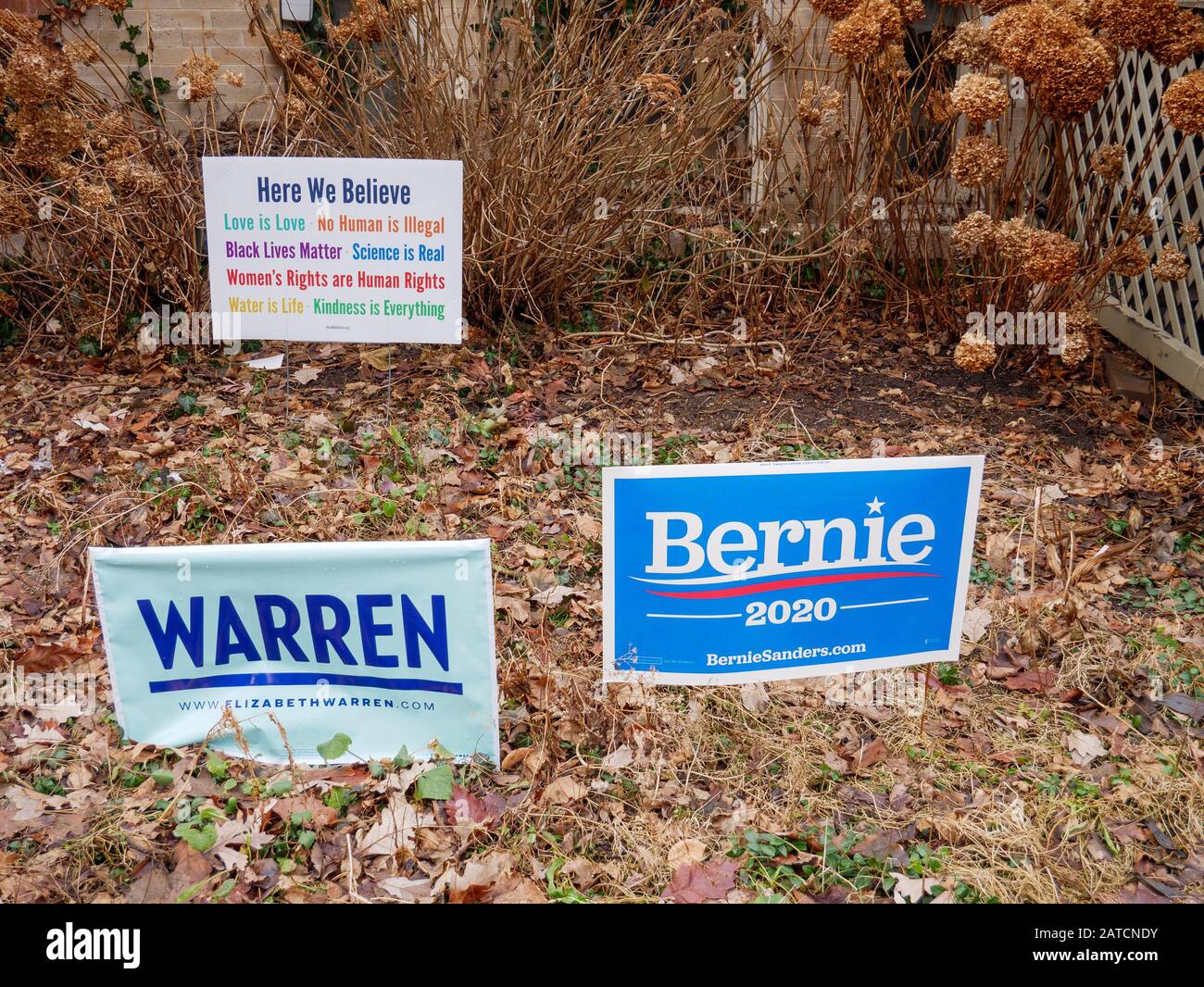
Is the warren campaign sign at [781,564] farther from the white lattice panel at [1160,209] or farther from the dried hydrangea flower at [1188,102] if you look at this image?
the white lattice panel at [1160,209]

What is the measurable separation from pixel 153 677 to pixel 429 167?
235 centimetres

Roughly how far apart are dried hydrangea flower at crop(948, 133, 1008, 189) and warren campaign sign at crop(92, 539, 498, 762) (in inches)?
135

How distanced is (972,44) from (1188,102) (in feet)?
3.82

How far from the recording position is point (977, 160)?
186 inches

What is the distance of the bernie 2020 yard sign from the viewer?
4113 millimetres

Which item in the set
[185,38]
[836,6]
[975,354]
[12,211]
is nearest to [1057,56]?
[836,6]

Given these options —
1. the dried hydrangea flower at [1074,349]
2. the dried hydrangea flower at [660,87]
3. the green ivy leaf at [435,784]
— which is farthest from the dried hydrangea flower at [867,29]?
the green ivy leaf at [435,784]

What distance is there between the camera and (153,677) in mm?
2752

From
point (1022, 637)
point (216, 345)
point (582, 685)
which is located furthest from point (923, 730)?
point (216, 345)

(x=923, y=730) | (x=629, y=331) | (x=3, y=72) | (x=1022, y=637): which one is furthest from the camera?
(x=629, y=331)

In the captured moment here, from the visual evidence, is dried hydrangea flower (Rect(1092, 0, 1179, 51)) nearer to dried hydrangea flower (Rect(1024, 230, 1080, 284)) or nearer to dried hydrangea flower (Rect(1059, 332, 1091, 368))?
dried hydrangea flower (Rect(1024, 230, 1080, 284))

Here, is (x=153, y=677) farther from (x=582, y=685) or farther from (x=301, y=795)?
(x=582, y=685)

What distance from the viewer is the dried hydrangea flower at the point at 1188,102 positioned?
4121 millimetres
